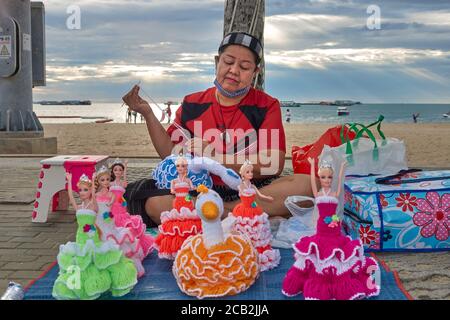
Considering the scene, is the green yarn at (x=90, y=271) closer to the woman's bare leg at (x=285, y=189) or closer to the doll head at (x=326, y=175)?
the doll head at (x=326, y=175)

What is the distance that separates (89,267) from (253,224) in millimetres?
1120

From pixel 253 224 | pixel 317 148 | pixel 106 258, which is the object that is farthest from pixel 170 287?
pixel 317 148

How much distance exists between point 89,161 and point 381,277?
2.71 m

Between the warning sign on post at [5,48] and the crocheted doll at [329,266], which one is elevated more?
the warning sign on post at [5,48]

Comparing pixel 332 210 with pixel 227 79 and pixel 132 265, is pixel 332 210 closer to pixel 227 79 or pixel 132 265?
pixel 132 265

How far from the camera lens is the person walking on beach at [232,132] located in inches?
173

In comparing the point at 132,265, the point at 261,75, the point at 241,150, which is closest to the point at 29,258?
the point at 132,265

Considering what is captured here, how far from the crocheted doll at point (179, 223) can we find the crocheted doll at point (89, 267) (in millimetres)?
636

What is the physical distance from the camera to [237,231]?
142 inches

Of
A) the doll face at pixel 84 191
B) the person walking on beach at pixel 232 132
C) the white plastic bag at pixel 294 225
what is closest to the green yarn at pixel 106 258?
the doll face at pixel 84 191

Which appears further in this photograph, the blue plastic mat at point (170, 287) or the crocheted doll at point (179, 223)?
the crocheted doll at point (179, 223)

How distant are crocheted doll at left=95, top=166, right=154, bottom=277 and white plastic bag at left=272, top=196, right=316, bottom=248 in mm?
1213

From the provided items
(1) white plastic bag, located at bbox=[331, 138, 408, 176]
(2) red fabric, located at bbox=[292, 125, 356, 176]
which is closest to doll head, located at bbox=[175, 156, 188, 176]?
(2) red fabric, located at bbox=[292, 125, 356, 176]

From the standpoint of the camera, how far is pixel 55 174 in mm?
4891
